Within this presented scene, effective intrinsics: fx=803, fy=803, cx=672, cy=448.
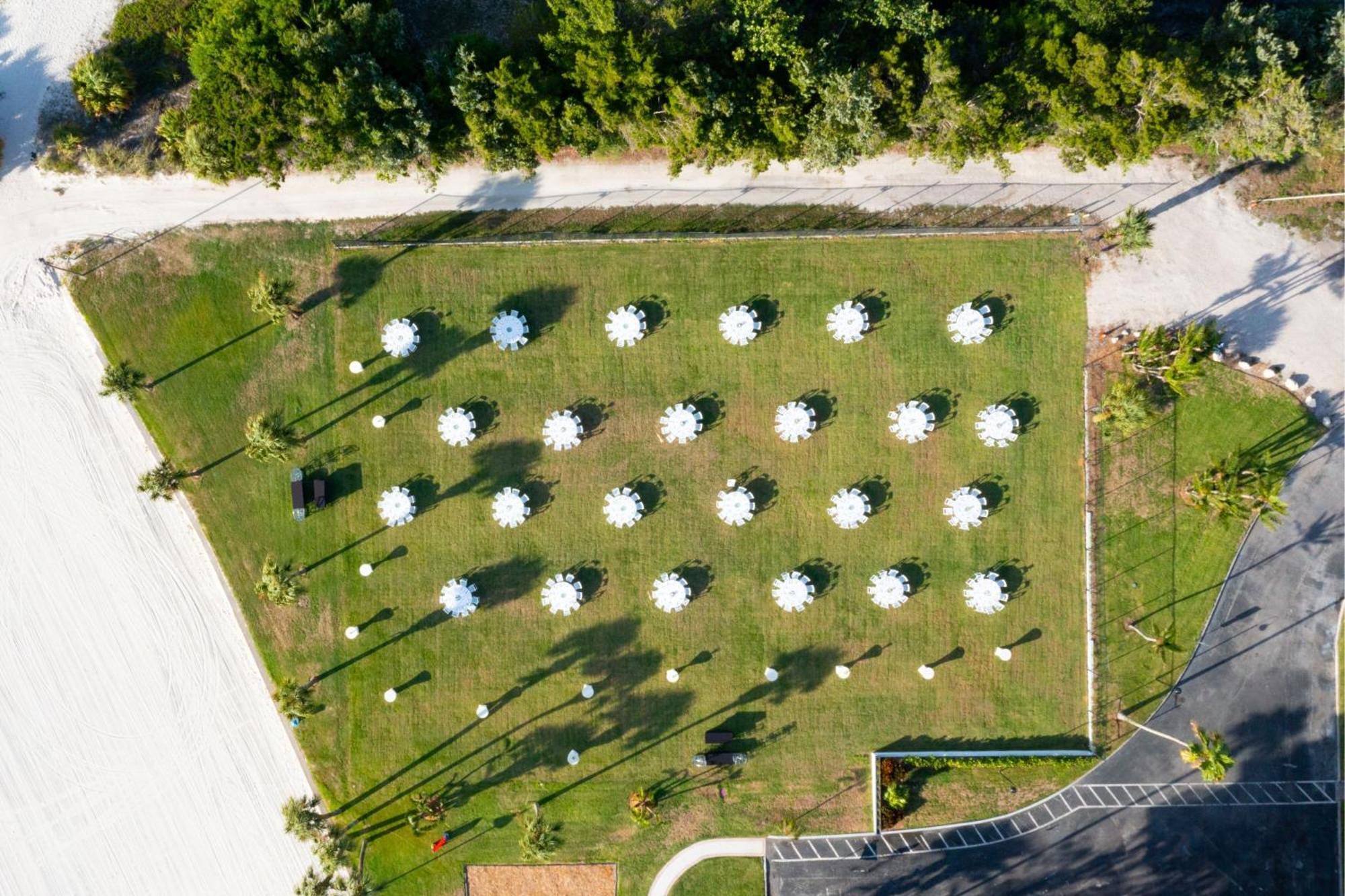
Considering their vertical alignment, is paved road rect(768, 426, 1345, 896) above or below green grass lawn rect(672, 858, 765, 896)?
below

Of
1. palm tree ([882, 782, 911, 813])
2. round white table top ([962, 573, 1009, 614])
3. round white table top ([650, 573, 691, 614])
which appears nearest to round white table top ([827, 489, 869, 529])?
Result: round white table top ([962, 573, 1009, 614])

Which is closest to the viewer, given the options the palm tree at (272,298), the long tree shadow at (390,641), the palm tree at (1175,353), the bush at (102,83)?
the palm tree at (1175,353)

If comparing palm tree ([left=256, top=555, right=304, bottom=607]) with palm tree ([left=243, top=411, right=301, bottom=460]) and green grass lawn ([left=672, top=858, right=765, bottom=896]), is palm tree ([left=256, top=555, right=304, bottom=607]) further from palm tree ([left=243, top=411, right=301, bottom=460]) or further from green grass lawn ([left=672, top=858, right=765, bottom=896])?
green grass lawn ([left=672, top=858, right=765, bottom=896])

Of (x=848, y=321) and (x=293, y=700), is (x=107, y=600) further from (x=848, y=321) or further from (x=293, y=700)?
(x=848, y=321)

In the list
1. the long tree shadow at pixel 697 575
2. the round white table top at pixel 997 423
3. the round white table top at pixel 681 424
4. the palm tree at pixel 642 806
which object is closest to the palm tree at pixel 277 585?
the long tree shadow at pixel 697 575

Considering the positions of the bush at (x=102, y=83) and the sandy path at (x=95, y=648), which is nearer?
the bush at (x=102, y=83)

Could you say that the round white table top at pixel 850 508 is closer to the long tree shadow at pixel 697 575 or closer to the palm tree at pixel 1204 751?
the long tree shadow at pixel 697 575

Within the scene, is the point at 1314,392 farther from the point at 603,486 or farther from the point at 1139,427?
the point at 603,486
